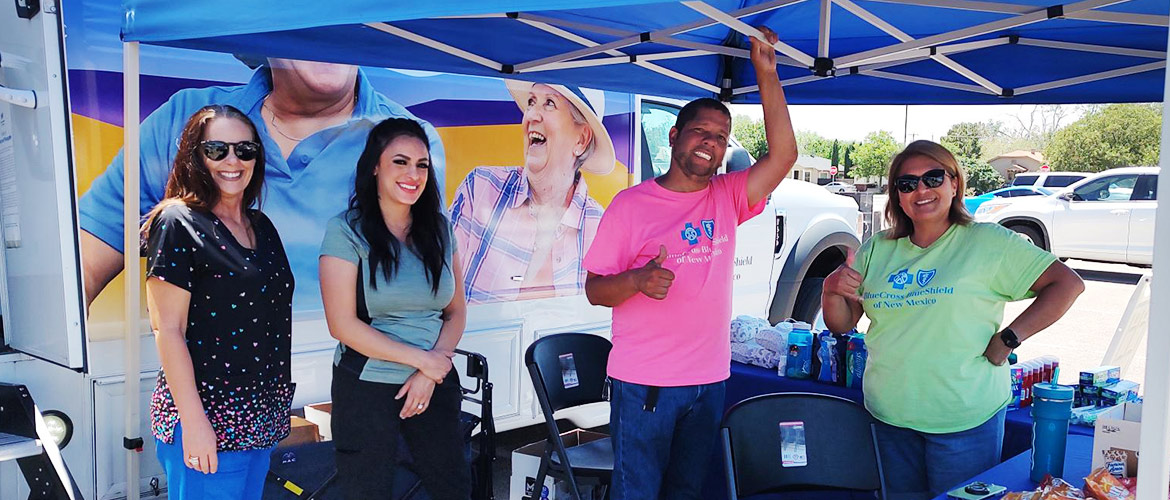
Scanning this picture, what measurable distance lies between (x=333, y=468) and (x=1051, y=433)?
238 centimetres

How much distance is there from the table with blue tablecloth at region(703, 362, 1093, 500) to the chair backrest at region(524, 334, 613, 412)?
1.80 ft

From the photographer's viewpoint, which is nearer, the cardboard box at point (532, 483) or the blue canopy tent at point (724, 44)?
the blue canopy tent at point (724, 44)

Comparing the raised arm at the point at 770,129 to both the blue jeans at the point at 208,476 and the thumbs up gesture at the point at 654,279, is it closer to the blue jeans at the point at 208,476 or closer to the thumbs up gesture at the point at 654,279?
the thumbs up gesture at the point at 654,279

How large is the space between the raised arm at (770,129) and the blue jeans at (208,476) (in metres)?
1.62

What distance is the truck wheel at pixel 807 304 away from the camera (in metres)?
5.57

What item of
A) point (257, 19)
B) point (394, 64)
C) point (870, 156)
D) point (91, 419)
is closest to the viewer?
point (257, 19)

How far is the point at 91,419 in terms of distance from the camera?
2803mm

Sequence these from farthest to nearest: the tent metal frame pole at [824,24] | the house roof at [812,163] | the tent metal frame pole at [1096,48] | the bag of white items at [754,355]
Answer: the house roof at [812,163], the bag of white items at [754,355], the tent metal frame pole at [1096,48], the tent metal frame pole at [824,24]

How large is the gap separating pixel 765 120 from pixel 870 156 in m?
67.5

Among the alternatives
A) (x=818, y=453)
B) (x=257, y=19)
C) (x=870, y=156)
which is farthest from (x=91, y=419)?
(x=870, y=156)

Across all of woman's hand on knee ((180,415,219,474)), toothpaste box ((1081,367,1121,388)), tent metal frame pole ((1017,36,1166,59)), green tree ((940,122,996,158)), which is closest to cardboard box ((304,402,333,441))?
woman's hand on knee ((180,415,219,474))

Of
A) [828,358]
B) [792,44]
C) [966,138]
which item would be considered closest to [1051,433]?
[828,358]

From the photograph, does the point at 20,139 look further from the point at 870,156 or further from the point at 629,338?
the point at 870,156

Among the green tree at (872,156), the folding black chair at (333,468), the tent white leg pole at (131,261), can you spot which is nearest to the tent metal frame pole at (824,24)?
the folding black chair at (333,468)
